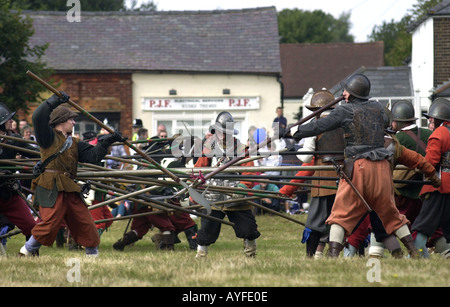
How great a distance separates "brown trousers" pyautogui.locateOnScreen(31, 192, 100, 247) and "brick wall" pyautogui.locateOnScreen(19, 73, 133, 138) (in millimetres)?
20329

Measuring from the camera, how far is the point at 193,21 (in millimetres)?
A: 32250

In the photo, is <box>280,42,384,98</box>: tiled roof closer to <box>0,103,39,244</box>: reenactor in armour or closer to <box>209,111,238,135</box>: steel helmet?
<box>209,111,238,135</box>: steel helmet

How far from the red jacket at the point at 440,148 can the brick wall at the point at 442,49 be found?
1674cm

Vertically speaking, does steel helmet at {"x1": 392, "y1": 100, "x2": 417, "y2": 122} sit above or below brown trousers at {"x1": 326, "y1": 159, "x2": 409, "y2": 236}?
above

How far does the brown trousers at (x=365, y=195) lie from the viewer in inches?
316

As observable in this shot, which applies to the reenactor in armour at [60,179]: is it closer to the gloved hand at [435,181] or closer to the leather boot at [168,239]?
the gloved hand at [435,181]

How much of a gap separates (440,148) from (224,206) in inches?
102

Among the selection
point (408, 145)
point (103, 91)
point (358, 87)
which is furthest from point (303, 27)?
point (358, 87)

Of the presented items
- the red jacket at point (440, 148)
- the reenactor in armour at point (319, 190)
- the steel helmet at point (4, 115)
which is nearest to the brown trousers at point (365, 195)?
the reenactor in armour at point (319, 190)

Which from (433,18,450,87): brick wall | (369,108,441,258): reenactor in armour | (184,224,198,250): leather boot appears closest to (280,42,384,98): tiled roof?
(433,18,450,87): brick wall

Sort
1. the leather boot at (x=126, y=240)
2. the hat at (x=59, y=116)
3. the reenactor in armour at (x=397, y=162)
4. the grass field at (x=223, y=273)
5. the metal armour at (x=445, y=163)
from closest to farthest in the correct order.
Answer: the grass field at (x=223, y=273) < the hat at (x=59, y=116) < the reenactor in armour at (x=397, y=162) < the metal armour at (x=445, y=163) < the leather boot at (x=126, y=240)

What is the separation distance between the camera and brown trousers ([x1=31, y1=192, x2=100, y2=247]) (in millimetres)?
8312
